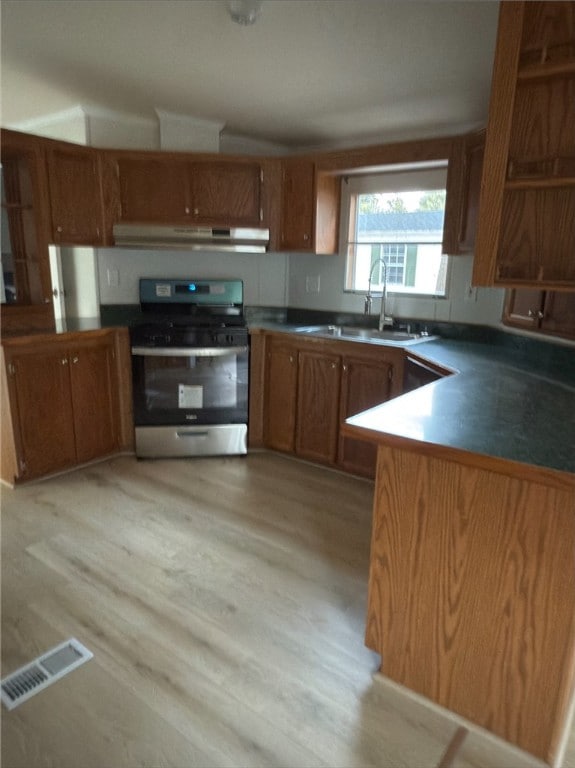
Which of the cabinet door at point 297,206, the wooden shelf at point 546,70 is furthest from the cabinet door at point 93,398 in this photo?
the wooden shelf at point 546,70

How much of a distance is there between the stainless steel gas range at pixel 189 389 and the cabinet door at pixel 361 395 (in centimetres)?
73

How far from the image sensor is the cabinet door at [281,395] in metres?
3.42

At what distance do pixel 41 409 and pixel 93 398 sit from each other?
347mm

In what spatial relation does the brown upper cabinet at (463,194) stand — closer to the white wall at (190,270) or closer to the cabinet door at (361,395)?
the cabinet door at (361,395)

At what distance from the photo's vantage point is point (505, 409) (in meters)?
1.68

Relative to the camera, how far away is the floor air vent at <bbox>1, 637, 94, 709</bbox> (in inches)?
61.7

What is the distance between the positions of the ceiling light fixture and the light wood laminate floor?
230cm

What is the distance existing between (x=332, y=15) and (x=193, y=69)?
3.12 ft

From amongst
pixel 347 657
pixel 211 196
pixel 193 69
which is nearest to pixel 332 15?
pixel 193 69

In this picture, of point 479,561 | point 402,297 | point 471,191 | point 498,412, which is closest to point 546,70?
point 498,412

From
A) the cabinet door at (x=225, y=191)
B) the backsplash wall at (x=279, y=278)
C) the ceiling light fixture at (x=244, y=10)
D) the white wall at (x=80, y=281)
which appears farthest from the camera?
the white wall at (x=80, y=281)

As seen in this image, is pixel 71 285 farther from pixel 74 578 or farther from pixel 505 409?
pixel 505 409

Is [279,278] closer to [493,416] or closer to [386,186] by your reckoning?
[386,186]

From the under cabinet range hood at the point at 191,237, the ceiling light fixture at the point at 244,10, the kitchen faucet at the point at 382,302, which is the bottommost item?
the kitchen faucet at the point at 382,302
